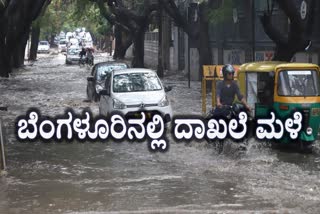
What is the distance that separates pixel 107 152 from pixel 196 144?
1.97 m

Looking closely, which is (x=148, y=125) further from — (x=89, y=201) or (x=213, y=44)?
(x=213, y=44)

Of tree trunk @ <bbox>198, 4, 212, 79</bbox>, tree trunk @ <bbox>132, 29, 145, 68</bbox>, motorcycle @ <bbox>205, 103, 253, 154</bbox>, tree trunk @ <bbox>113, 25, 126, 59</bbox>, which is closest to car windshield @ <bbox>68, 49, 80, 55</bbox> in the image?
tree trunk @ <bbox>113, 25, 126, 59</bbox>

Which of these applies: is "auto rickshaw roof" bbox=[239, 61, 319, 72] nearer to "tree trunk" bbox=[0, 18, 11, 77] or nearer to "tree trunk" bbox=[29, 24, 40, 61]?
"tree trunk" bbox=[0, 18, 11, 77]

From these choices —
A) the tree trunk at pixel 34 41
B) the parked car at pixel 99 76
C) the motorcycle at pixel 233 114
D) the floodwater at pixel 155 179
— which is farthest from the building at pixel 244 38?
the tree trunk at pixel 34 41

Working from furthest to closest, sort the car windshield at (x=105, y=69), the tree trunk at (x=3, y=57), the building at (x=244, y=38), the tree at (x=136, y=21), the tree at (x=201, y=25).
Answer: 1. the tree at (x=136, y=21)
2. the tree trunk at (x=3, y=57)
3. the tree at (x=201, y=25)
4. the car windshield at (x=105, y=69)
5. the building at (x=244, y=38)

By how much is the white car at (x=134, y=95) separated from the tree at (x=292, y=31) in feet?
13.9

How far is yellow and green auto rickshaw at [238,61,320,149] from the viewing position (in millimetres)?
11742

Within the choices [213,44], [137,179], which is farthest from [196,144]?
[213,44]

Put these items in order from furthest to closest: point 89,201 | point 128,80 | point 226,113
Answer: point 128,80 → point 226,113 → point 89,201

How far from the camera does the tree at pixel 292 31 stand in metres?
17.1

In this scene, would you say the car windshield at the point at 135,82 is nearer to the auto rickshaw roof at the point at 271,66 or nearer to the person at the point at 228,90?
the auto rickshaw roof at the point at 271,66

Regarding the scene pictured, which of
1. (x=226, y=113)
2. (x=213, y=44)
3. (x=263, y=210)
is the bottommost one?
(x=263, y=210)

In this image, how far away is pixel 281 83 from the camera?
11.9 m

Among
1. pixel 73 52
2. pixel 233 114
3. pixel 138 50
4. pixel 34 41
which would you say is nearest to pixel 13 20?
pixel 138 50
